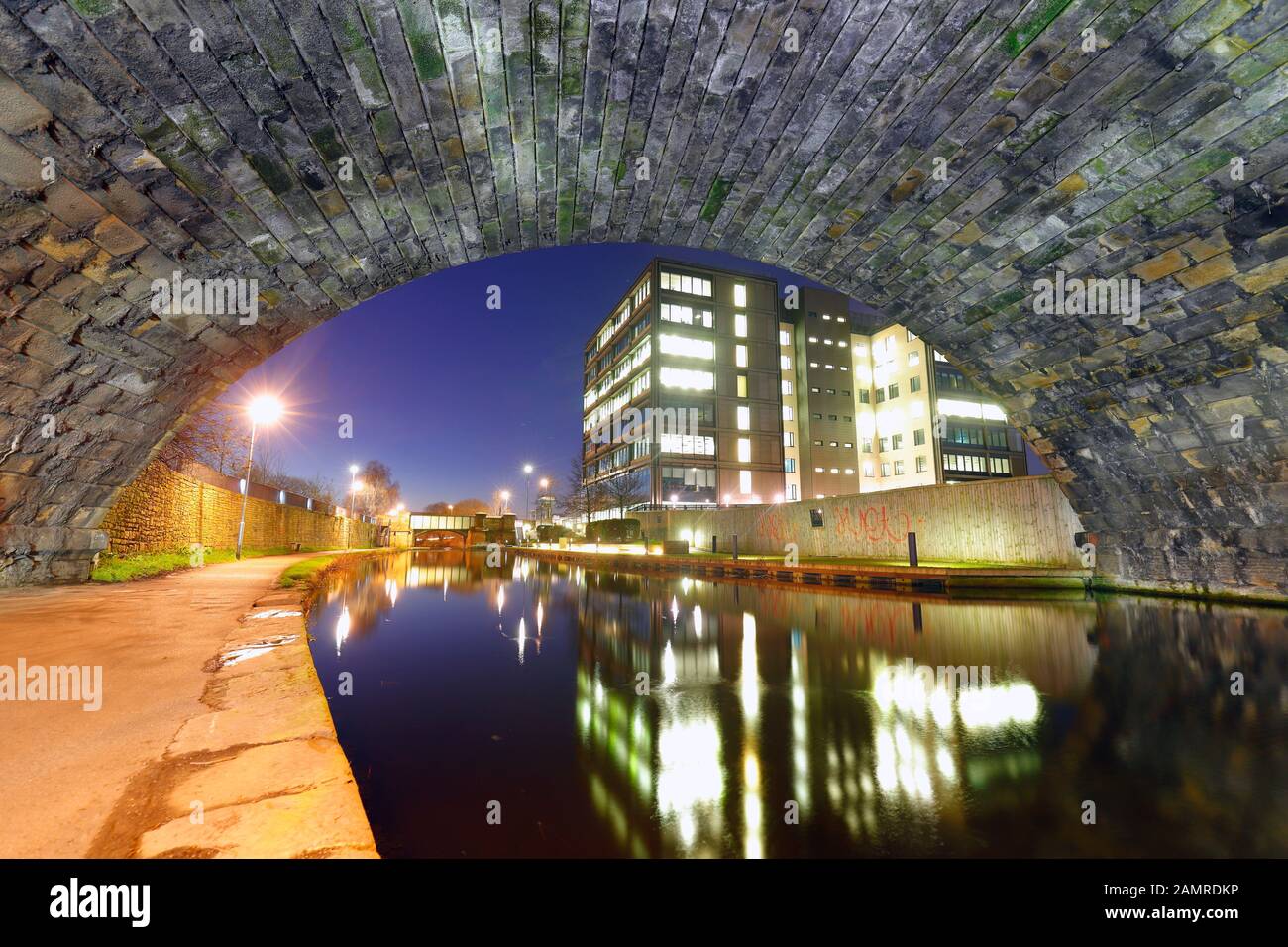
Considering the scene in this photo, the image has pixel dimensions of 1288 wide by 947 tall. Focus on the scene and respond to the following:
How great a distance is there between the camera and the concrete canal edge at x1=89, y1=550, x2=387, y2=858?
1.93 meters

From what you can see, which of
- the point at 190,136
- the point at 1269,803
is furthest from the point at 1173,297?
the point at 190,136

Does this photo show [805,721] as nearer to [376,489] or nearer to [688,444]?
[688,444]

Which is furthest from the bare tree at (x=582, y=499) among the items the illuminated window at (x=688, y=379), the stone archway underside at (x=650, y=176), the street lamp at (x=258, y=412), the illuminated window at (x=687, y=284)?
the stone archway underside at (x=650, y=176)

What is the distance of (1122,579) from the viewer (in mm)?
11414

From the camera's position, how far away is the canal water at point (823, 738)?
8.34 feet

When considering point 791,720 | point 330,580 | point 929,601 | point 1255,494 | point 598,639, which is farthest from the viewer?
point 330,580

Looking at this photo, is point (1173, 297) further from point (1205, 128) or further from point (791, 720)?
point (791, 720)

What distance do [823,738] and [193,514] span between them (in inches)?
951

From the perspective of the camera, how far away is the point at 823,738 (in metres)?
3.71

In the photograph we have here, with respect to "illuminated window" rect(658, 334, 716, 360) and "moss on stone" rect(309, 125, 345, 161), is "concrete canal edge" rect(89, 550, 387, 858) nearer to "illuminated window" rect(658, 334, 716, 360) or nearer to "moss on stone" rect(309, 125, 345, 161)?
"moss on stone" rect(309, 125, 345, 161)

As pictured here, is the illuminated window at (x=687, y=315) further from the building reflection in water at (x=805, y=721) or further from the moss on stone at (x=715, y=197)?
the building reflection in water at (x=805, y=721)

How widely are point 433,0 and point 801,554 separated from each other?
2117 centimetres

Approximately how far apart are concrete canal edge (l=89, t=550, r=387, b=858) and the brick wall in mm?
9475

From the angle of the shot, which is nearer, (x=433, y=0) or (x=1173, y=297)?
(x=433, y=0)
